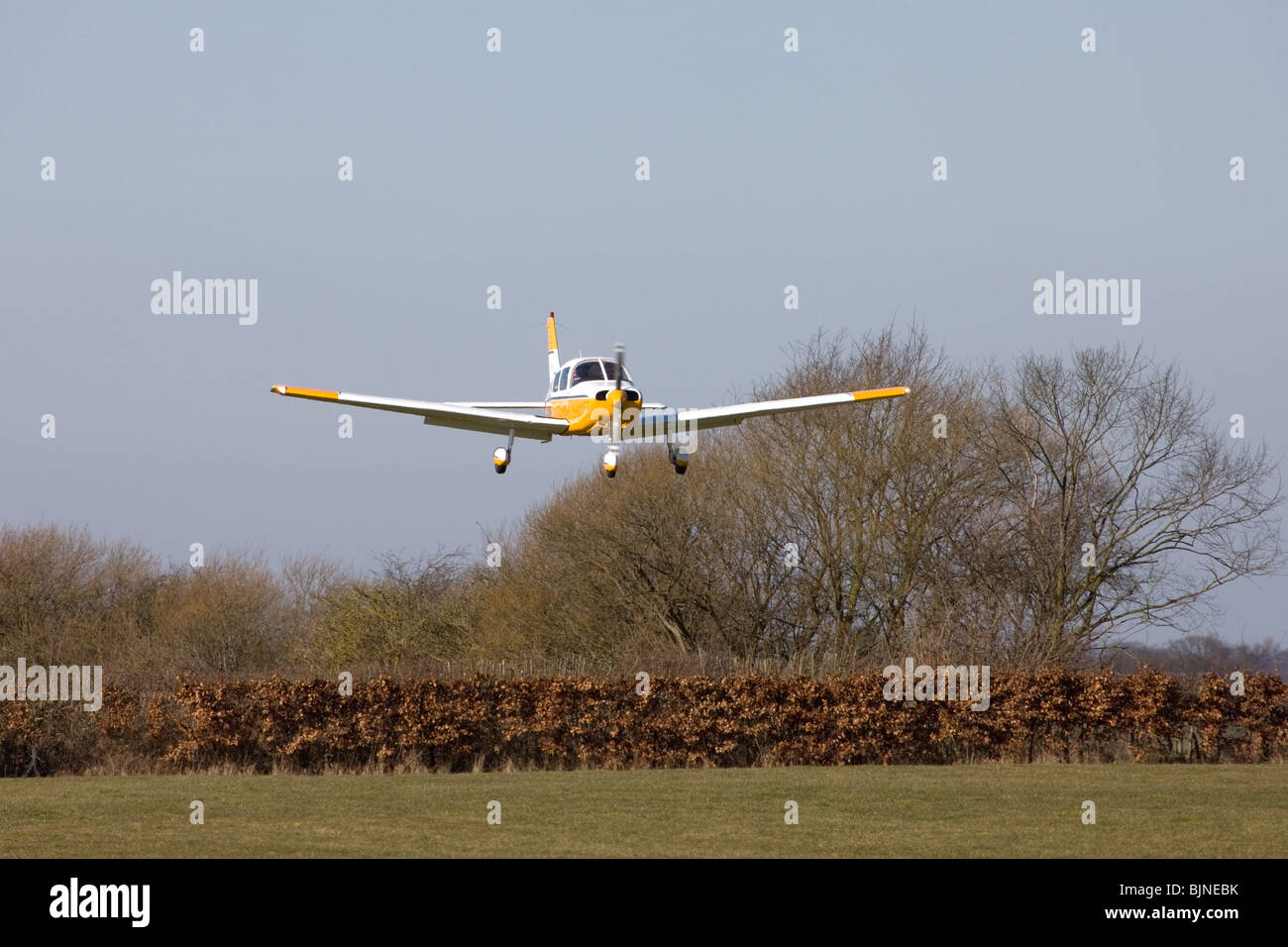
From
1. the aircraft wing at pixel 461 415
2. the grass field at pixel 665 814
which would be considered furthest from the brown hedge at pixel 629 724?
the aircraft wing at pixel 461 415

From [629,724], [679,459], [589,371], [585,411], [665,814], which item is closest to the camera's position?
[665,814]

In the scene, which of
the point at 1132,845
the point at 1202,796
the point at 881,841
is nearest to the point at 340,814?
the point at 881,841

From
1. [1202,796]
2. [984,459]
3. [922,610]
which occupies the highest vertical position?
[984,459]

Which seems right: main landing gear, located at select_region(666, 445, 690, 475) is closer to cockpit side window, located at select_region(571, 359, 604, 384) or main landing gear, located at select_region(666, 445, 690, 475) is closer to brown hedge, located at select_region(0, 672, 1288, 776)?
cockpit side window, located at select_region(571, 359, 604, 384)

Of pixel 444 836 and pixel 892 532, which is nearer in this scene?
pixel 444 836

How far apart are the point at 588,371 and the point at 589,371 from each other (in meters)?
0.02

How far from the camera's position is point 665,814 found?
21.4m

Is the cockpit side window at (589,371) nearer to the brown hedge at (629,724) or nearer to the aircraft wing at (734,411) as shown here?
the aircraft wing at (734,411)

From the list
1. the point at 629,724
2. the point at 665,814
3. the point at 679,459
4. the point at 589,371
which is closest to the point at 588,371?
the point at 589,371

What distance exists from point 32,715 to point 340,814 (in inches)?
478

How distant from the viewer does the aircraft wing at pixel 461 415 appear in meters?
23.7

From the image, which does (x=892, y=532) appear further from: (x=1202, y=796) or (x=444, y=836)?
(x=444, y=836)

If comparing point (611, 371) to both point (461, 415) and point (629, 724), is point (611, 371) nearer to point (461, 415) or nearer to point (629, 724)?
point (461, 415)
